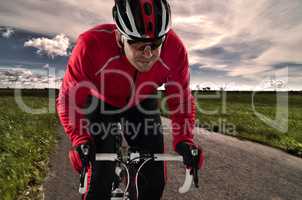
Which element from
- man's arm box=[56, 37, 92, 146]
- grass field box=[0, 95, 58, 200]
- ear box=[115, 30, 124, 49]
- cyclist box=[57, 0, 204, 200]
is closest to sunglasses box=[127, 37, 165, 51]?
cyclist box=[57, 0, 204, 200]

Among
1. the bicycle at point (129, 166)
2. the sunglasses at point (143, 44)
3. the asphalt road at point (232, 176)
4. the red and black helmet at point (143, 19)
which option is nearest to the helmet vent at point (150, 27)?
the red and black helmet at point (143, 19)

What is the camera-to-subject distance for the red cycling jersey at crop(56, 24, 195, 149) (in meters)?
3.00

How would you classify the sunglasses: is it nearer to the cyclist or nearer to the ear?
the cyclist

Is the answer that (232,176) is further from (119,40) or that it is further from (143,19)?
(143,19)

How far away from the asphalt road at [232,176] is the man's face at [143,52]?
3009 mm

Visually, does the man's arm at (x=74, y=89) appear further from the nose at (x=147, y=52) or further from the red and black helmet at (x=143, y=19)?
the nose at (x=147, y=52)

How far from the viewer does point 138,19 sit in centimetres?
266

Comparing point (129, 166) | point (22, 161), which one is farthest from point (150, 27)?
point (22, 161)

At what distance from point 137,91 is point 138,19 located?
41.3 inches

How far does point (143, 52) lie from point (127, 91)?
0.83m

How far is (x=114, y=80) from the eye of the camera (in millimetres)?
3324

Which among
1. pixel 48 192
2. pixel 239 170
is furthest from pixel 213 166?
pixel 48 192

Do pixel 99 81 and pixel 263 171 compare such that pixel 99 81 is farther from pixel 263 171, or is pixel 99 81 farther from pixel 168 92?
pixel 263 171

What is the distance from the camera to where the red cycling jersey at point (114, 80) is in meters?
3.00
